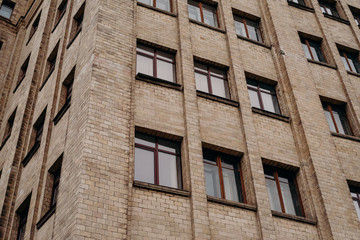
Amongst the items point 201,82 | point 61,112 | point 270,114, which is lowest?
point 61,112

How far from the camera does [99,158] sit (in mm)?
12305

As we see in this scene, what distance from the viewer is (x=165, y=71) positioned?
652 inches

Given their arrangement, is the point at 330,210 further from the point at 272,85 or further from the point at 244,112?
the point at 272,85

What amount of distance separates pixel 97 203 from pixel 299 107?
9.33m

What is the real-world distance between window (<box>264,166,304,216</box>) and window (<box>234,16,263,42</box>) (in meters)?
6.99

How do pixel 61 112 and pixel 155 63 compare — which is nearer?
pixel 61 112

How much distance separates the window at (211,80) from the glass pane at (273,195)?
366 cm

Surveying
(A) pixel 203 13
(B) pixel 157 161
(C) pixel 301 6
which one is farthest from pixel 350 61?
(B) pixel 157 161

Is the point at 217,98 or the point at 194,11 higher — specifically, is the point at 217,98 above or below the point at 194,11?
below

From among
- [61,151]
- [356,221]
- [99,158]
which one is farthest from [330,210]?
[61,151]

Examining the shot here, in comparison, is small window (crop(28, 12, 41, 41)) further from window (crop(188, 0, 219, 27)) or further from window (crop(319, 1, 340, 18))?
window (crop(319, 1, 340, 18))

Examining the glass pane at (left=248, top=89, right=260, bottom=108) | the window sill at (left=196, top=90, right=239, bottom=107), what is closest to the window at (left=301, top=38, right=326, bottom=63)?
the glass pane at (left=248, top=89, right=260, bottom=108)

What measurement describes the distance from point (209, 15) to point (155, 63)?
496cm

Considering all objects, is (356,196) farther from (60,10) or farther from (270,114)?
(60,10)
